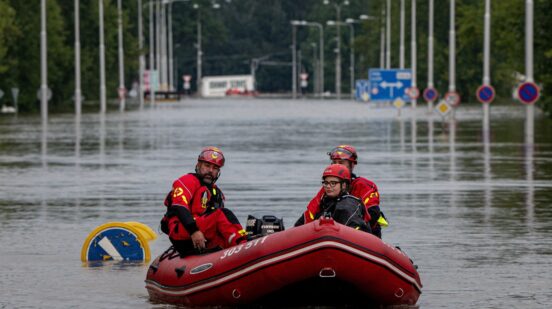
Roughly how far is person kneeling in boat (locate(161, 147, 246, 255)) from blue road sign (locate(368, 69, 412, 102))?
8537cm

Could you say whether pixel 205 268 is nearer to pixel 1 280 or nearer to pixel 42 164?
pixel 1 280

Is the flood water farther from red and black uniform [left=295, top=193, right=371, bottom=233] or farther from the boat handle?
the boat handle

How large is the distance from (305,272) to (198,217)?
1.70 metres

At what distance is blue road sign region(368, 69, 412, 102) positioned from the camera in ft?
321

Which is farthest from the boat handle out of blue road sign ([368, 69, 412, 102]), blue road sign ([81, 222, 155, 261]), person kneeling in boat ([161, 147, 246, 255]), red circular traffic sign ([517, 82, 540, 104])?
blue road sign ([368, 69, 412, 102])

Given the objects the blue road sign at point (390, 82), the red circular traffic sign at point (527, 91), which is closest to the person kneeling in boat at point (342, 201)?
the red circular traffic sign at point (527, 91)

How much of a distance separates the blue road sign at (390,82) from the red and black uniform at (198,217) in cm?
8535

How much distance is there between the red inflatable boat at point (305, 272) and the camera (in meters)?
11.3

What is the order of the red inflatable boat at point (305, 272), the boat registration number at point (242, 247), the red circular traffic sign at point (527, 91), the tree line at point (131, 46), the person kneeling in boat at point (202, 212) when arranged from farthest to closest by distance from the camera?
the tree line at point (131, 46), the red circular traffic sign at point (527, 91), the person kneeling in boat at point (202, 212), the boat registration number at point (242, 247), the red inflatable boat at point (305, 272)

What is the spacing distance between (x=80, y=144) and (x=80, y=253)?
28800 millimetres

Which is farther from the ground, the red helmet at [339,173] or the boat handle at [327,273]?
the red helmet at [339,173]

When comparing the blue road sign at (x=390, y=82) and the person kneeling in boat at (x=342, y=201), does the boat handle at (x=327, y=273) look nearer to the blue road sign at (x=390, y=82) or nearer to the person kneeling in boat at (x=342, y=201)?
the person kneeling in boat at (x=342, y=201)

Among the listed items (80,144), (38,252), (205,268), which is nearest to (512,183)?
(38,252)

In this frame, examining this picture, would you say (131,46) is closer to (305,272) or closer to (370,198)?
(370,198)
